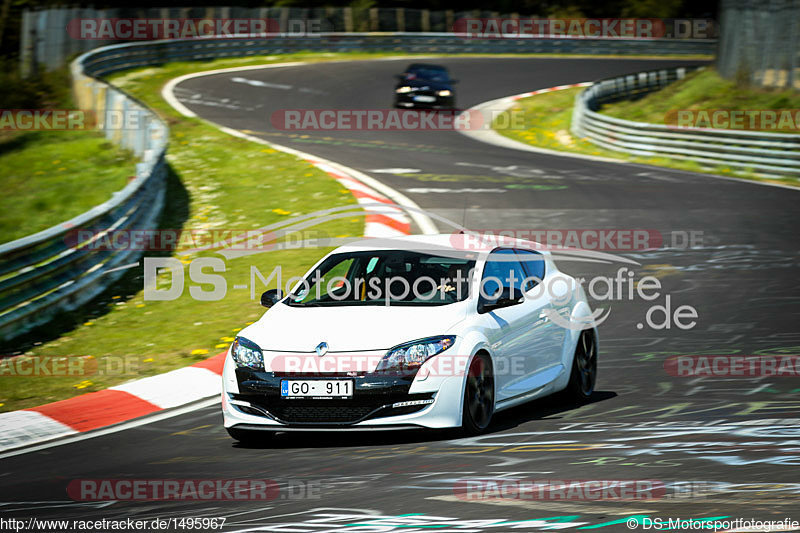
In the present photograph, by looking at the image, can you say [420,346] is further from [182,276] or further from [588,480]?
[182,276]

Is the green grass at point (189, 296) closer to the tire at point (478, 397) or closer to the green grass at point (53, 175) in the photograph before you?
the green grass at point (53, 175)

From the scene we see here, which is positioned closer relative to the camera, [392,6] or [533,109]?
[533,109]

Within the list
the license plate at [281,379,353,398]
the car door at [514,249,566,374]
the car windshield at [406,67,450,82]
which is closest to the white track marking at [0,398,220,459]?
the license plate at [281,379,353,398]

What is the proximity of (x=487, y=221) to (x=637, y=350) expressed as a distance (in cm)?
648

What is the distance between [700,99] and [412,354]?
25.6 meters

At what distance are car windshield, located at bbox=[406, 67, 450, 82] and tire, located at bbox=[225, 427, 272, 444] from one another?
2649 cm

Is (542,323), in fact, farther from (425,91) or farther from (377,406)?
(425,91)

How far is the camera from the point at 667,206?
18422 mm

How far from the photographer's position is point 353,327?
25.4ft

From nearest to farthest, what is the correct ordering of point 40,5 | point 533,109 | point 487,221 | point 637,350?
point 637,350 → point 487,221 → point 533,109 → point 40,5

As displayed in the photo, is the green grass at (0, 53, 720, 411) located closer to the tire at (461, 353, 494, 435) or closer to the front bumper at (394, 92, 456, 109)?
the tire at (461, 353, 494, 435)

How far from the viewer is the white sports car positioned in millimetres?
7480

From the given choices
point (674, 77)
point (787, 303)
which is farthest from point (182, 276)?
point (674, 77)

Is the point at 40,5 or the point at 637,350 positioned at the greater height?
the point at 40,5
